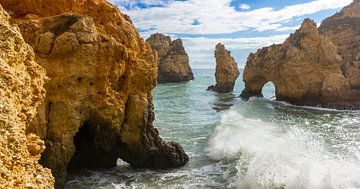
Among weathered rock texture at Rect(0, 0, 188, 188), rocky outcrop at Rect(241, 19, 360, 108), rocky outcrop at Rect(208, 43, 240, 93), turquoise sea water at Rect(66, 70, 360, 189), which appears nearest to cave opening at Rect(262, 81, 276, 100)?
rocky outcrop at Rect(208, 43, 240, 93)

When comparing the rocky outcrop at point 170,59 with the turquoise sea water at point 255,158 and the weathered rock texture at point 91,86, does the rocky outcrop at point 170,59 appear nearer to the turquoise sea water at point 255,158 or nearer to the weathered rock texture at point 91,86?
the turquoise sea water at point 255,158

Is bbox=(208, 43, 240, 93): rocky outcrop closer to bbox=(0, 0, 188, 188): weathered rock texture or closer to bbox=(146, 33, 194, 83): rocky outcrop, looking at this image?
bbox=(146, 33, 194, 83): rocky outcrop

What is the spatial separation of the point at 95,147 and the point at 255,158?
6.56 meters

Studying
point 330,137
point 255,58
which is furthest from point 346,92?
point 330,137

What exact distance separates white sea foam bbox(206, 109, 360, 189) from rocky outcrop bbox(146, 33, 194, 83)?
6222cm

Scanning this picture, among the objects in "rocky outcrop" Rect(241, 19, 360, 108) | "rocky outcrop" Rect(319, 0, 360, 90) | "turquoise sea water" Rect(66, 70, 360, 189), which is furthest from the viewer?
"rocky outcrop" Rect(319, 0, 360, 90)

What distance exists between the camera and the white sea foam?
468 inches

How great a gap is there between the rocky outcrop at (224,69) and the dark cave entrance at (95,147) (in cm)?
4766

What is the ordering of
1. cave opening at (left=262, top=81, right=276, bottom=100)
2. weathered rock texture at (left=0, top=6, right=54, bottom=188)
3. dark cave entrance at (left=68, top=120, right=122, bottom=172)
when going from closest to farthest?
weathered rock texture at (left=0, top=6, right=54, bottom=188)
dark cave entrance at (left=68, top=120, right=122, bottom=172)
cave opening at (left=262, top=81, right=276, bottom=100)

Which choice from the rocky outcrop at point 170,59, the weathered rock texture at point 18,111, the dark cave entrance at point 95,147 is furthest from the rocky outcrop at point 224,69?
the weathered rock texture at point 18,111

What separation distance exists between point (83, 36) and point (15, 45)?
5667 mm

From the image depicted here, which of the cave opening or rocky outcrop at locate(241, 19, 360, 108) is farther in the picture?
the cave opening

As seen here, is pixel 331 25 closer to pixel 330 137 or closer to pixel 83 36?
pixel 330 137

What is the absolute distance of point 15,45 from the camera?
5.63 meters
